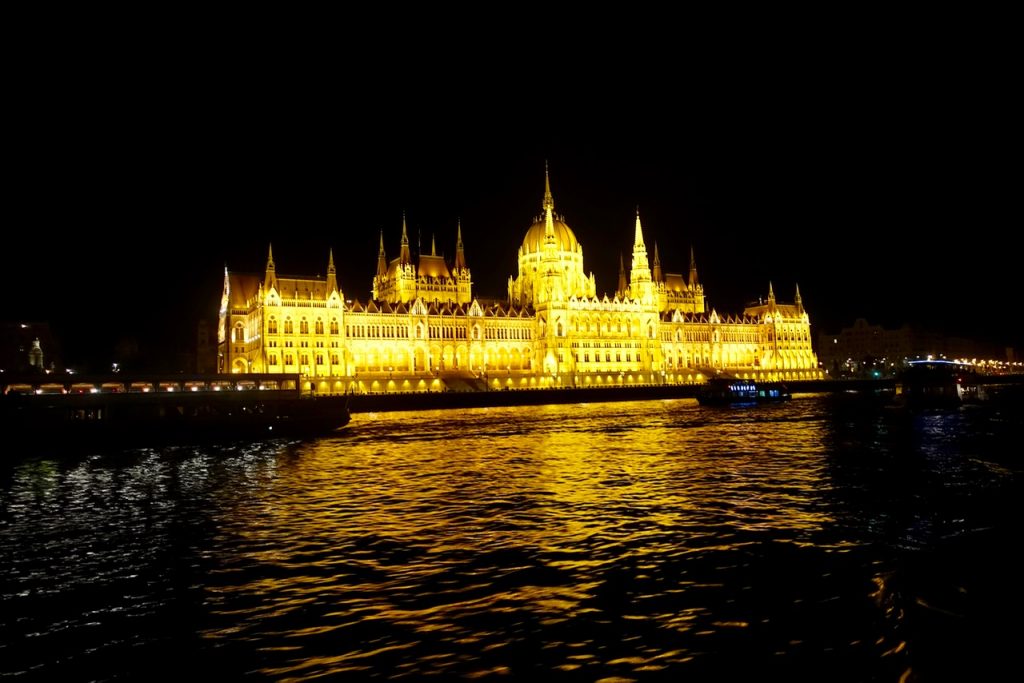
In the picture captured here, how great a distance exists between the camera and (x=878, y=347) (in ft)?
620

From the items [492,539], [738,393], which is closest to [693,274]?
[738,393]

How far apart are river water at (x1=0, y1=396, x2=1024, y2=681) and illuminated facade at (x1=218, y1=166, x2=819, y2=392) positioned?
75474 millimetres

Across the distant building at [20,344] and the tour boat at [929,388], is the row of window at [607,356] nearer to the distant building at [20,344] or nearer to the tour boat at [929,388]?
the tour boat at [929,388]

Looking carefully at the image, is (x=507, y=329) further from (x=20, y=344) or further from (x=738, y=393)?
(x=20, y=344)

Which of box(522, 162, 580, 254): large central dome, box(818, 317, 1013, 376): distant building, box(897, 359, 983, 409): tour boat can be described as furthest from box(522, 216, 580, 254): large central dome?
box(818, 317, 1013, 376): distant building

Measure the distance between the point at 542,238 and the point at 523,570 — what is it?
124 metres

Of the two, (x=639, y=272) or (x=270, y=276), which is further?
(x=639, y=272)

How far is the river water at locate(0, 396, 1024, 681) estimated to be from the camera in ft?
31.6

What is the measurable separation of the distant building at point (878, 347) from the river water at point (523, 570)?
163m

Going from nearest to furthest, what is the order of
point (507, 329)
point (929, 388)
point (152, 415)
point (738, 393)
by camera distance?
point (152, 415), point (929, 388), point (738, 393), point (507, 329)

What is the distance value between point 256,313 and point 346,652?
10294cm

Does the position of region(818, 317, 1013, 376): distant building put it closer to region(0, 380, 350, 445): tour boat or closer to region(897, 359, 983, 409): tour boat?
region(897, 359, 983, 409): tour boat

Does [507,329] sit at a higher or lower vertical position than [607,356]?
higher

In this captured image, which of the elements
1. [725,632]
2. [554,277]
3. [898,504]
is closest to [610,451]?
[898,504]
